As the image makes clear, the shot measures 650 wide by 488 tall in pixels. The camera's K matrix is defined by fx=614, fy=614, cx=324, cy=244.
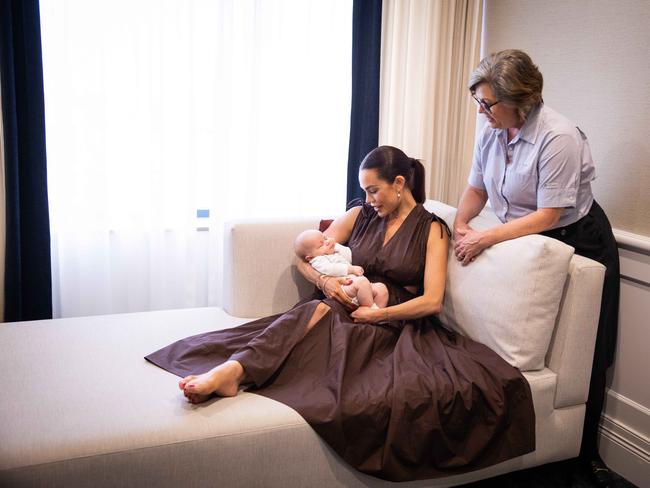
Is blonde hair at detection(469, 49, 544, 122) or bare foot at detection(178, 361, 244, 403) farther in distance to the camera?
blonde hair at detection(469, 49, 544, 122)

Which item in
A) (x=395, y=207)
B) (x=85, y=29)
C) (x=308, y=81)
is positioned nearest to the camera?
(x=395, y=207)

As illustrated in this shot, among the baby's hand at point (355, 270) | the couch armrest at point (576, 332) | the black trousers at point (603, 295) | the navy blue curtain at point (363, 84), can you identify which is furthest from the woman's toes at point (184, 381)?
the navy blue curtain at point (363, 84)

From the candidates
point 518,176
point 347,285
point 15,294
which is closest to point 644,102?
point 518,176

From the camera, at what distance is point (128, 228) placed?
2951mm

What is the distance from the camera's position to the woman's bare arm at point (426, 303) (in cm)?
221

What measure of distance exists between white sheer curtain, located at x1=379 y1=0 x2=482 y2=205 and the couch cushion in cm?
129

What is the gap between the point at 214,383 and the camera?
185 cm

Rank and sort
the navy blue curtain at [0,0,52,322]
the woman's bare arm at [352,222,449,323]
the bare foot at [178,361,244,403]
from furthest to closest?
1. the navy blue curtain at [0,0,52,322]
2. the woman's bare arm at [352,222,449,323]
3. the bare foot at [178,361,244,403]

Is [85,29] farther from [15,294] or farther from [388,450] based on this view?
[388,450]

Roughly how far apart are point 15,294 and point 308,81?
67.2 inches

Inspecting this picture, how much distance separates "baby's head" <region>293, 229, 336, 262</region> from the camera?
2391 millimetres

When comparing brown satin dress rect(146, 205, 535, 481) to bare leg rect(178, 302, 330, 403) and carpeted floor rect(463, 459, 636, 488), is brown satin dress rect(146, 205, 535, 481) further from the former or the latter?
carpeted floor rect(463, 459, 636, 488)

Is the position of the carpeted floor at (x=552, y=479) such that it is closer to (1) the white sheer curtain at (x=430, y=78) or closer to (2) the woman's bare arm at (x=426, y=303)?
(2) the woman's bare arm at (x=426, y=303)

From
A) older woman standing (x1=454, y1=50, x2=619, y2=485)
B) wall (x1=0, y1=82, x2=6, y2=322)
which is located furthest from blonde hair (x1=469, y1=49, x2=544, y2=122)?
wall (x1=0, y1=82, x2=6, y2=322)
